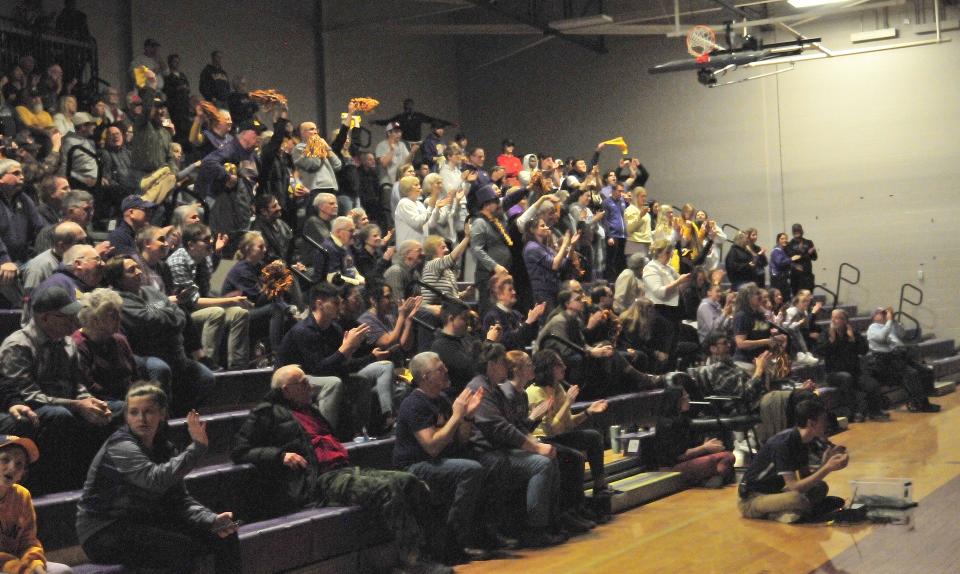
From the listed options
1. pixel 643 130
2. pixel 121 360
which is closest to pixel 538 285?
pixel 121 360

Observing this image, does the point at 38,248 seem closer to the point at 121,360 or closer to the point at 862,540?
the point at 121,360

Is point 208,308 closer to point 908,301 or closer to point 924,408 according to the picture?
point 924,408

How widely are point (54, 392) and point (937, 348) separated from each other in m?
13.7

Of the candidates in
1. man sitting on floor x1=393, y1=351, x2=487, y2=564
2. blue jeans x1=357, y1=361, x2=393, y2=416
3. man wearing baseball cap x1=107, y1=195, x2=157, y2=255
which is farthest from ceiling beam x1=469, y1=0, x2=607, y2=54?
man sitting on floor x1=393, y1=351, x2=487, y2=564

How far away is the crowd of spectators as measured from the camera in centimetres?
545

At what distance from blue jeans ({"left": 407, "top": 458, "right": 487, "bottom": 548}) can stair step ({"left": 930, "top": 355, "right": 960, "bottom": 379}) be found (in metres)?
10.2

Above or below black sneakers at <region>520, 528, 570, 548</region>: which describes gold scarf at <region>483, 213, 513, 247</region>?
above

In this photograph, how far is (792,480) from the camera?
7.36 meters

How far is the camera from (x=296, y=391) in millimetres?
6012

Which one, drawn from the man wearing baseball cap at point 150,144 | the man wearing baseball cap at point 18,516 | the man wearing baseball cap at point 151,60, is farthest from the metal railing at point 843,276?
the man wearing baseball cap at point 18,516

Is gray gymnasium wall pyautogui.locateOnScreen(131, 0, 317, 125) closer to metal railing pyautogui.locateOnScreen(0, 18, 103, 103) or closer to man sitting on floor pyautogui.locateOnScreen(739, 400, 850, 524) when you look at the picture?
metal railing pyautogui.locateOnScreen(0, 18, 103, 103)

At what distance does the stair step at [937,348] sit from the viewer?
51.8 feet

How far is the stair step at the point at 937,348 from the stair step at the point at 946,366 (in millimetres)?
209

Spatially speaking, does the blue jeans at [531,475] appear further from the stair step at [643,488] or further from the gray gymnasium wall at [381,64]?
the gray gymnasium wall at [381,64]
